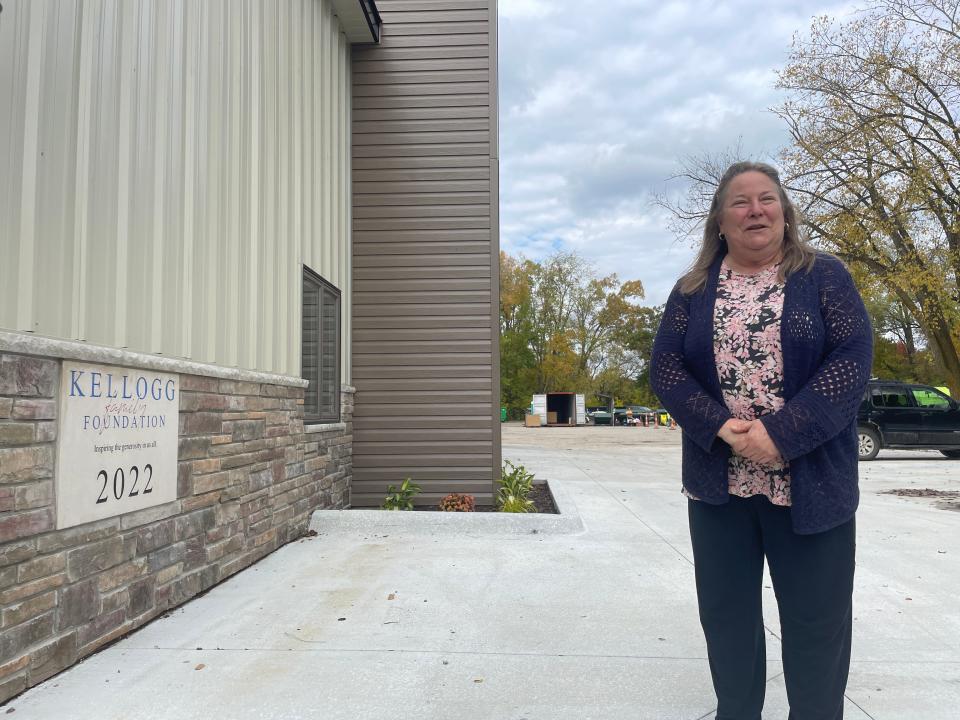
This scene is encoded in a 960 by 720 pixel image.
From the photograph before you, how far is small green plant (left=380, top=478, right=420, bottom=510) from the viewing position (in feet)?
22.5

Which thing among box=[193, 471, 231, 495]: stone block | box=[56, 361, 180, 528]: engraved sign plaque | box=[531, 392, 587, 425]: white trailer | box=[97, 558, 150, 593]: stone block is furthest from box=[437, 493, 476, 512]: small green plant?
box=[531, 392, 587, 425]: white trailer

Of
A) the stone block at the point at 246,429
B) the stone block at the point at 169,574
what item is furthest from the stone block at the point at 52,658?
the stone block at the point at 246,429

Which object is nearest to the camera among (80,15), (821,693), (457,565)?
(821,693)

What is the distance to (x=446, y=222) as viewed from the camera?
7359mm

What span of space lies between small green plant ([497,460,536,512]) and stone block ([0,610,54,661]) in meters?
4.43

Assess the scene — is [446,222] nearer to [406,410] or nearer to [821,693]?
[406,410]

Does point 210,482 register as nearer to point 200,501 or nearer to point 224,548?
point 200,501

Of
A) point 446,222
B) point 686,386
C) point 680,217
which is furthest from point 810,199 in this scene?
point 686,386

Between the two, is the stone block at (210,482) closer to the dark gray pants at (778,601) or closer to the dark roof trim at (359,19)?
the dark gray pants at (778,601)

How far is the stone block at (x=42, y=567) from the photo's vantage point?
261 cm

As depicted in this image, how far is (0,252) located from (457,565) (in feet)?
10.6

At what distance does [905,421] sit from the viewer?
535 inches

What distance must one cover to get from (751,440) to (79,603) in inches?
106

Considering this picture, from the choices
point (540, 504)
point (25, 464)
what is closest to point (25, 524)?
point (25, 464)
